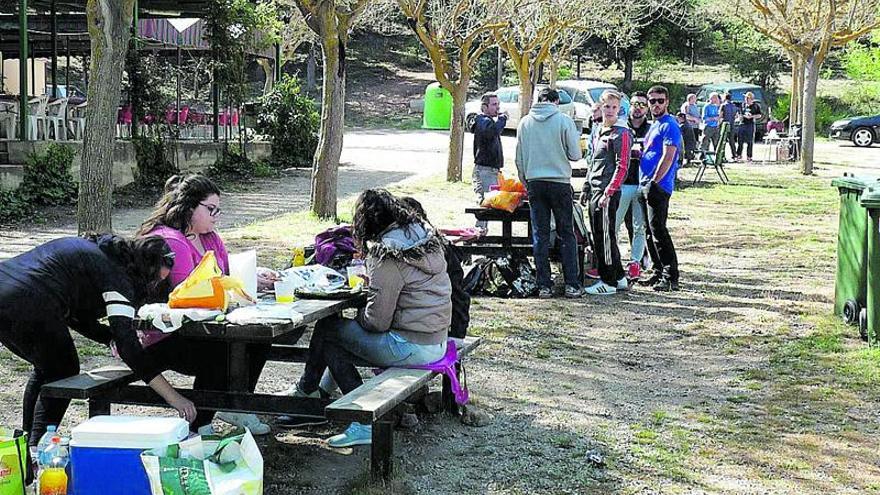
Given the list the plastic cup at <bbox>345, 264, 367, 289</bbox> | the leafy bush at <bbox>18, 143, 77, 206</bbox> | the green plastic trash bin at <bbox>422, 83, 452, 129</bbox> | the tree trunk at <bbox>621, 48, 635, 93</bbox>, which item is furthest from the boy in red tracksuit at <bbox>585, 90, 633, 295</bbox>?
the tree trunk at <bbox>621, 48, 635, 93</bbox>

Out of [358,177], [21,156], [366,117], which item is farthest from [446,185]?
[366,117]

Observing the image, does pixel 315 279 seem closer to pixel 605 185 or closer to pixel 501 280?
pixel 501 280

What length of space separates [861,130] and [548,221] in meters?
28.1

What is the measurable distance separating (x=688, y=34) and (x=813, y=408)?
41.3 metres

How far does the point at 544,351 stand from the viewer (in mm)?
8078

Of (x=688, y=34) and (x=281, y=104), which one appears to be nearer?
(x=281, y=104)

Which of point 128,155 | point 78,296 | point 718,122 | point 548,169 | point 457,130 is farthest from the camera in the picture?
point 718,122

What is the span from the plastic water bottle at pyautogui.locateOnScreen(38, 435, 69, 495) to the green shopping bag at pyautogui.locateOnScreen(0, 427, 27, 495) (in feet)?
0.28

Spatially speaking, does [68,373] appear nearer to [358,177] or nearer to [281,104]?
[358,177]

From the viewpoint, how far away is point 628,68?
4566cm

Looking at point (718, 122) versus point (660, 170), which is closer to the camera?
point (660, 170)

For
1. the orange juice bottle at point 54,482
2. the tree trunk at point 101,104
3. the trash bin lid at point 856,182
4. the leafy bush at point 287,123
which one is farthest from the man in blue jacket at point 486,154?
the leafy bush at point 287,123

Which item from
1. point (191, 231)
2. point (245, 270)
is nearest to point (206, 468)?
point (245, 270)

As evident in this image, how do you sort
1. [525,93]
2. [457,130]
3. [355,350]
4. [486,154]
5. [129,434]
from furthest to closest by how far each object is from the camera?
[525,93], [457,130], [486,154], [355,350], [129,434]
